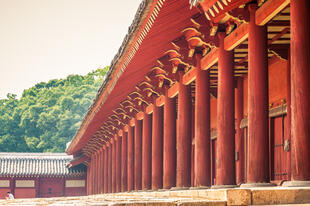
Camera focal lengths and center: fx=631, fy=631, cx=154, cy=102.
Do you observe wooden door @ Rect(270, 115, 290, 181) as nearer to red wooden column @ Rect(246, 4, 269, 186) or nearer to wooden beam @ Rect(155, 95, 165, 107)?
wooden beam @ Rect(155, 95, 165, 107)

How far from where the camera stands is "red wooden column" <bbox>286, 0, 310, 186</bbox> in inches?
333

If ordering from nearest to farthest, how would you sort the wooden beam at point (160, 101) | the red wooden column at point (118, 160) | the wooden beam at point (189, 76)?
the wooden beam at point (189, 76) < the wooden beam at point (160, 101) < the red wooden column at point (118, 160)

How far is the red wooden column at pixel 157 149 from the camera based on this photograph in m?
20.1

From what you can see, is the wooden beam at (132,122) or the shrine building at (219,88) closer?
the shrine building at (219,88)

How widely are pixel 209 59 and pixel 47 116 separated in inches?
3271

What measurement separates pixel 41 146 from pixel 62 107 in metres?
9.08

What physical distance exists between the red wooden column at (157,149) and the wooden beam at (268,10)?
9650 millimetres

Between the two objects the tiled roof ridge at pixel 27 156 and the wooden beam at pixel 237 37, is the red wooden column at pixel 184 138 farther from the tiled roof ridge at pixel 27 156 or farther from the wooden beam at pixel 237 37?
the tiled roof ridge at pixel 27 156

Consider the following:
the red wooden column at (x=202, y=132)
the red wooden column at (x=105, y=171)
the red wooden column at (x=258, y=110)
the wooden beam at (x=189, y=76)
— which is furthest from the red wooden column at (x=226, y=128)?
the red wooden column at (x=105, y=171)

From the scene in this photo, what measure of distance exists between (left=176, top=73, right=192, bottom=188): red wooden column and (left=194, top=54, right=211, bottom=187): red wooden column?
164cm

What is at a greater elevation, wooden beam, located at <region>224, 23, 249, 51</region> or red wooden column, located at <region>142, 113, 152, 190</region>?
wooden beam, located at <region>224, 23, 249, 51</region>

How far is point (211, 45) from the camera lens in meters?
13.4

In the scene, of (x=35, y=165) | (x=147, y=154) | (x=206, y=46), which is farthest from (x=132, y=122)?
(x=35, y=165)

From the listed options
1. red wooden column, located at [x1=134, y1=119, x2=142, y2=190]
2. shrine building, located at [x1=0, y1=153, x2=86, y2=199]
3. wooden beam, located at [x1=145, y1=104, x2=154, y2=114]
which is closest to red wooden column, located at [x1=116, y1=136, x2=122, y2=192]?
red wooden column, located at [x1=134, y1=119, x2=142, y2=190]
